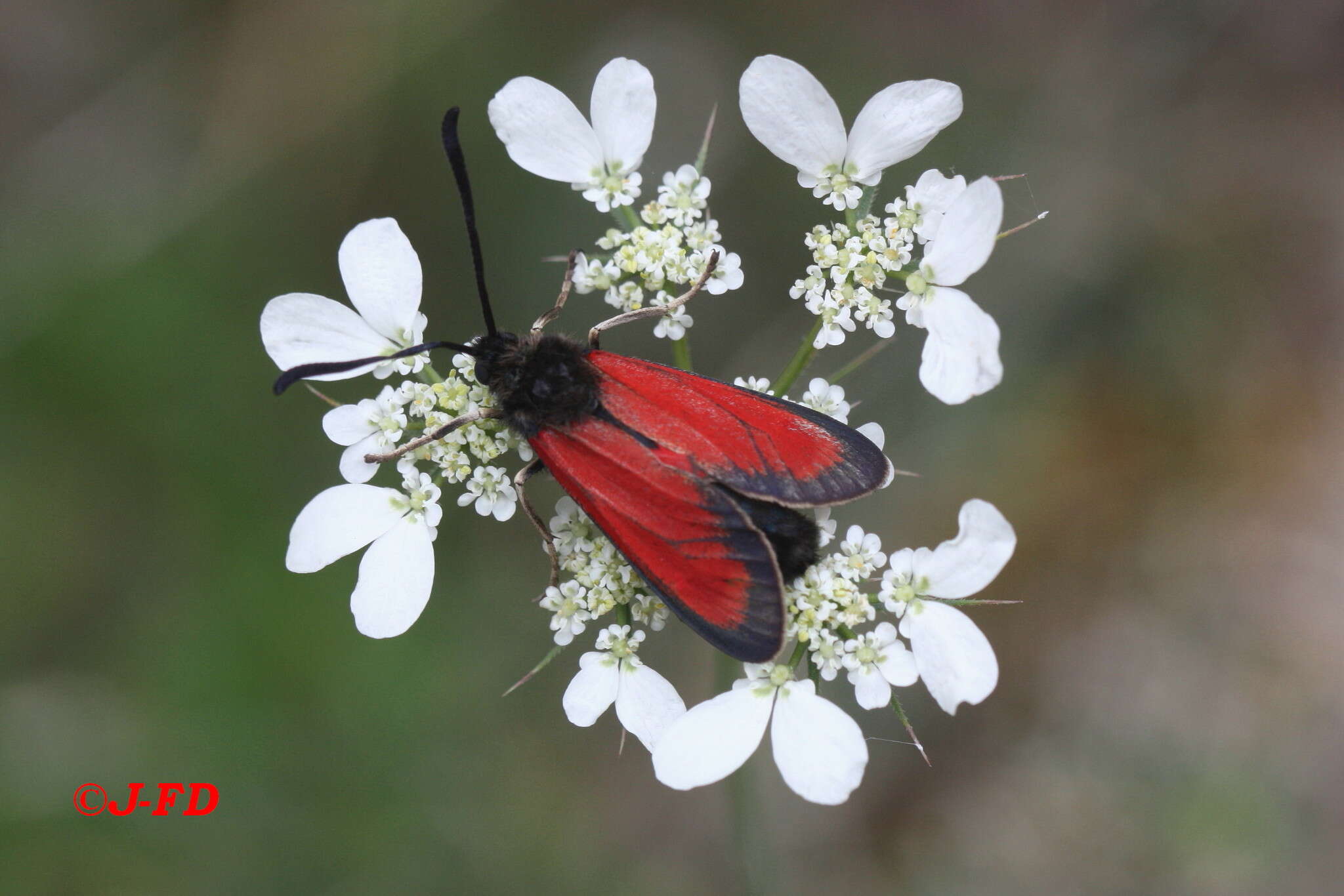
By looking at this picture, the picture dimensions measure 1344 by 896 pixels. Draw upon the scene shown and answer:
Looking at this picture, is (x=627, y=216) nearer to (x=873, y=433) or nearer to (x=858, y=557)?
(x=873, y=433)

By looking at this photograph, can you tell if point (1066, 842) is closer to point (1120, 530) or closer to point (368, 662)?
point (1120, 530)

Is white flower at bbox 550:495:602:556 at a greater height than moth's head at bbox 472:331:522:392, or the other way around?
moth's head at bbox 472:331:522:392

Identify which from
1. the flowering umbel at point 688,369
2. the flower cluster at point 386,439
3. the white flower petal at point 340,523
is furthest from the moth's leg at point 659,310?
the white flower petal at point 340,523

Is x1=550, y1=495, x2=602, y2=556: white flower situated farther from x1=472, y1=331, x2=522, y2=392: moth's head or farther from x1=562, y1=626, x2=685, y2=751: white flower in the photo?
x1=472, y1=331, x2=522, y2=392: moth's head

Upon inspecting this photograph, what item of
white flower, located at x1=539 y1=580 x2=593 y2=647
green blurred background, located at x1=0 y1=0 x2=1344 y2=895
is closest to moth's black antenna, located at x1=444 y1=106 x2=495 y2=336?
white flower, located at x1=539 y1=580 x2=593 y2=647

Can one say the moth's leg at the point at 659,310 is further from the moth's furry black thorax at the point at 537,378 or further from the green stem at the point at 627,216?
the green stem at the point at 627,216

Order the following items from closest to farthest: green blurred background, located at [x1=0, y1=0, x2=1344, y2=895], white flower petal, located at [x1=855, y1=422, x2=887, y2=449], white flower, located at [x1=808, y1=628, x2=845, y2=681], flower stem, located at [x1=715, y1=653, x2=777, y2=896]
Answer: white flower, located at [x1=808, y1=628, x2=845, y2=681] < white flower petal, located at [x1=855, y1=422, x2=887, y2=449] < flower stem, located at [x1=715, y1=653, x2=777, y2=896] < green blurred background, located at [x1=0, y1=0, x2=1344, y2=895]
